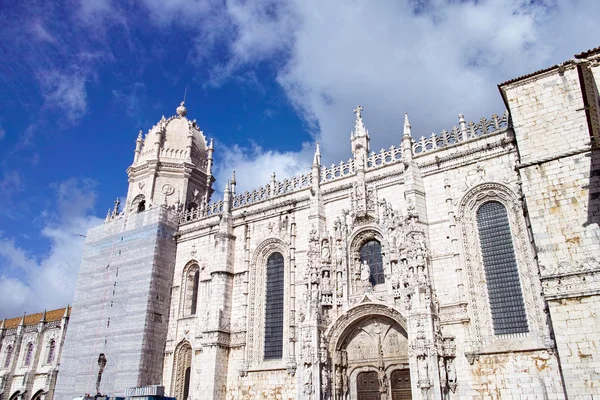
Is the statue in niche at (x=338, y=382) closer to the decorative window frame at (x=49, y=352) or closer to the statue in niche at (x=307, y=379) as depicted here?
the statue in niche at (x=307, y=379)

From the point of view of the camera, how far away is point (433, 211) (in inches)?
808

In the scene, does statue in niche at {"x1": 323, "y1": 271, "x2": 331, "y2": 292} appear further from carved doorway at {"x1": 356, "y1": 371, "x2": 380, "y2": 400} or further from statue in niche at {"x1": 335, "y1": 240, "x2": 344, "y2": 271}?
carved doorway at {"x1": 356, "y1": 371, "x2": 380, "y2": 400}

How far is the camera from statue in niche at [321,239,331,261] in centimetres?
2217

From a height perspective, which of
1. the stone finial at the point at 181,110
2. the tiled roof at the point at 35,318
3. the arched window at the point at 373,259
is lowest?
the arched window at the point at 373,259

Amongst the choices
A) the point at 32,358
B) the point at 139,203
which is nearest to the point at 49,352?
the point at 32,358

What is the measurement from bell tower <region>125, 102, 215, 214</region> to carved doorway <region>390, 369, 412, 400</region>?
16.2 meters

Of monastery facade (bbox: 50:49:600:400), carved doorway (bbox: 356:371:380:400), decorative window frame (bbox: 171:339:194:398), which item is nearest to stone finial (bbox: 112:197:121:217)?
monastery facade (bbox: 50:49:600:400)

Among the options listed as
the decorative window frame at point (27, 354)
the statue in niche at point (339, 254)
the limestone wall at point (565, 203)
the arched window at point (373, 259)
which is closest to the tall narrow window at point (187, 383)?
the statue in niche at point (339, 254)

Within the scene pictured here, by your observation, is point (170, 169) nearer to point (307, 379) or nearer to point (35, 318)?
point (307, 379)

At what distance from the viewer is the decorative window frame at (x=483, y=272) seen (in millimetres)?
16953

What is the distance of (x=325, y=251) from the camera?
22.4 metres

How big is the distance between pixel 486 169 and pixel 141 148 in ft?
75.2

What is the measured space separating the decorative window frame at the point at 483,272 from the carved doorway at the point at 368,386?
4624 millimetres

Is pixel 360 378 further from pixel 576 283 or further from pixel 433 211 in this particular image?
pixel 576 283
